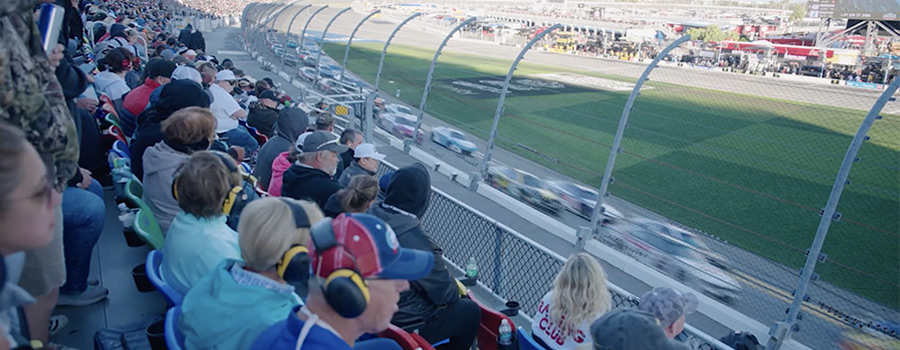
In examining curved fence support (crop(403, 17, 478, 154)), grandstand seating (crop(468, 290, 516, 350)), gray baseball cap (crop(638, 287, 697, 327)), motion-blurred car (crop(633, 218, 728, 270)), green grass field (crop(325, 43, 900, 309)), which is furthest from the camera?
curved fence support (crop(403, 17, 478, 154))

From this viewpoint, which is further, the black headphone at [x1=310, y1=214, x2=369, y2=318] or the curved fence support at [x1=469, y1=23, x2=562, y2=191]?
the curved fence support at [x1=469, y1=23, x2=562, y2=191]

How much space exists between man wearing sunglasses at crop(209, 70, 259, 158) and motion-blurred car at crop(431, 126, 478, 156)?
179 inches

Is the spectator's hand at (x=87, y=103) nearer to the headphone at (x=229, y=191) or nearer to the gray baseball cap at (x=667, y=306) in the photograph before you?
the headphone at (x=229, y=191)

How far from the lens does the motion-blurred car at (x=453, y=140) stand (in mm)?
10376

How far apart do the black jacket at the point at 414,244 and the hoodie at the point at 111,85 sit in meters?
4.91

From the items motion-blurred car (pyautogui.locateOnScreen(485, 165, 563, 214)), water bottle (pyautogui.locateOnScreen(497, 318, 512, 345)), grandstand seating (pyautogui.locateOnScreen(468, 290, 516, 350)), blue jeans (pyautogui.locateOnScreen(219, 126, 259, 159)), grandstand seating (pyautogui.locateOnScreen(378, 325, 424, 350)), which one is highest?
grandstand seating (pyautogui.locateOnScreen(378, 325, 424, 350))

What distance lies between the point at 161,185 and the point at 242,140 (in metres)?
3.11

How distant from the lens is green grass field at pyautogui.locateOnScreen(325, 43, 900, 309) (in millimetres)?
7492

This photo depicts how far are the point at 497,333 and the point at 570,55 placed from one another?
7.43 metres

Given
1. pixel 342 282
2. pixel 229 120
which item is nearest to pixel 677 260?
pixel 229 120

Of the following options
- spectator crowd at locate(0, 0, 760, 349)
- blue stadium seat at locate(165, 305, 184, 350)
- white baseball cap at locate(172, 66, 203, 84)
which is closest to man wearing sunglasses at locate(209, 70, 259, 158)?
white baseball cap at locate(172, 66, 203, 84)

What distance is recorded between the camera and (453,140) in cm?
1102

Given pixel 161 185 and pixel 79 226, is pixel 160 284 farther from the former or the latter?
pixel 161 185

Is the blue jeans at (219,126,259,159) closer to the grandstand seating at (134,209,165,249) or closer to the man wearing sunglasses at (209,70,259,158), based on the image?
the man wearing sunglasses at (209,70,259,158)
